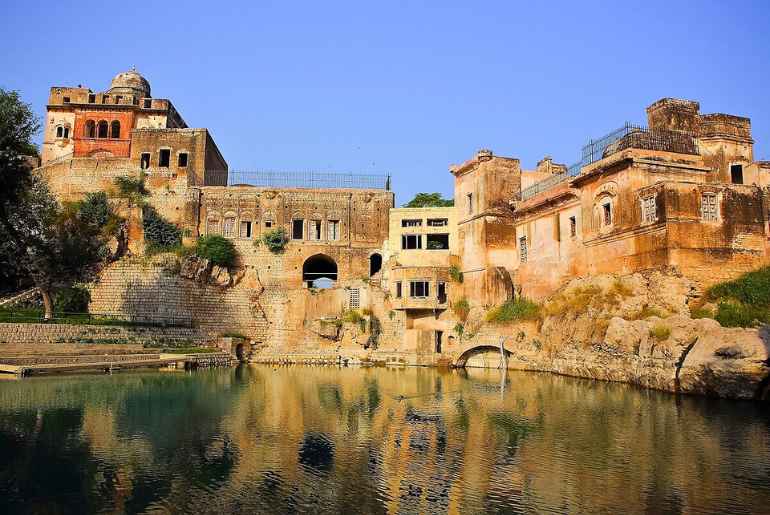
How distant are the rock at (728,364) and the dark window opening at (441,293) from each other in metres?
16.4

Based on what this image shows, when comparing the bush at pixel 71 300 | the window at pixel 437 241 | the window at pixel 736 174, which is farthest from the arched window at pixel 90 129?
the window at pixel 736 174

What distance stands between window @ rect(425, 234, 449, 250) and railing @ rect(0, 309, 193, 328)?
1417cm

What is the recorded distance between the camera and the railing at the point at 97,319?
1182 inches

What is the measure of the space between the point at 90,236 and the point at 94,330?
914 cm

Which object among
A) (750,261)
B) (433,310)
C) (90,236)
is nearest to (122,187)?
(90,236)

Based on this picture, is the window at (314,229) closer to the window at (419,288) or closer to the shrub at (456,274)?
the window at (419,288)

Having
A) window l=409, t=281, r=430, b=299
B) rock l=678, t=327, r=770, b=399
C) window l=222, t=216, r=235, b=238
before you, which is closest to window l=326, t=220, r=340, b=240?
window l=222, t=216, r=235, b=238

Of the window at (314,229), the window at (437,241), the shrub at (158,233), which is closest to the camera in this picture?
the window at (437,241)

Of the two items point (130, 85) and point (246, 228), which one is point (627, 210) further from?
point (130, 85)

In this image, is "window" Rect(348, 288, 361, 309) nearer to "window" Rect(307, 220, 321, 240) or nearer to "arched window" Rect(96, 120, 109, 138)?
"window" Rect(307, 220, 321, 240)

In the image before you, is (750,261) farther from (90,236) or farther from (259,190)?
(90,236)

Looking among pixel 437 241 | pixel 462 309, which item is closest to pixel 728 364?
pixel 462 309

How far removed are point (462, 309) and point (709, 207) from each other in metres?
13.6

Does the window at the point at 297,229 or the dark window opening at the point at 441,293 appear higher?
the window at the point at 297,229
